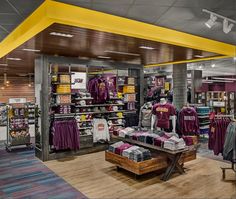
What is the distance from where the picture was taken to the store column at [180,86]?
27.2ft

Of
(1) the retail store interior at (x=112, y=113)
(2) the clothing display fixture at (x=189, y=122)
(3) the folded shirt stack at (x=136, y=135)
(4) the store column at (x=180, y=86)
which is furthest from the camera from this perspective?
(4) the store column at (x=180, y=86)

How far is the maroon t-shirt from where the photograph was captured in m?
5.90

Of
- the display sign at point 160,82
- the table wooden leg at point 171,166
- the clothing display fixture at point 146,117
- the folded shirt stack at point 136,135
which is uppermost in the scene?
the display sign at point 160,82

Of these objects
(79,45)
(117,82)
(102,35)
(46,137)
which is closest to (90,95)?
(117,82)

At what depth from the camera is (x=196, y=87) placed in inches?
387

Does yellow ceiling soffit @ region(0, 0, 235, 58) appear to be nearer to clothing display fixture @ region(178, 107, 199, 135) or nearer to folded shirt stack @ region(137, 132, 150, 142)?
clothing display fixture @ region(178, 107, 199, 135)

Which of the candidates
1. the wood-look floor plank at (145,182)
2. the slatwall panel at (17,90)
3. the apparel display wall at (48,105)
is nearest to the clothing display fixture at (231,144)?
the wood-look floor plank at (145,182)

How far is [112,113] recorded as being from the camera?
7785 millimetres

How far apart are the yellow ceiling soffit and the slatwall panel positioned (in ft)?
21.9

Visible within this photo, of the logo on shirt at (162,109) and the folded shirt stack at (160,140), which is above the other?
the logo on shirt at (162,109)

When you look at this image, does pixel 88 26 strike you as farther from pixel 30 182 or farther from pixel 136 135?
pixel 30 182

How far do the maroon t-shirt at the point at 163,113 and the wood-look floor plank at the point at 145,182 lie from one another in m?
1.18

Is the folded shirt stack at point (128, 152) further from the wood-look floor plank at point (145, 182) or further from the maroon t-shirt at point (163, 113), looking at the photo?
the maroon t-shirt at point (163, 113)

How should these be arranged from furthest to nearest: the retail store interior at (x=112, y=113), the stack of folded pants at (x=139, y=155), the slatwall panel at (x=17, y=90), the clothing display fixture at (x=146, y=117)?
the slatwall panel at (x=17, y=90) → the clothing display fixture at (x=146, y=117) → the stack of folded pants at (x=139, y=155) → the retail store interior at (x=112, y=113)
